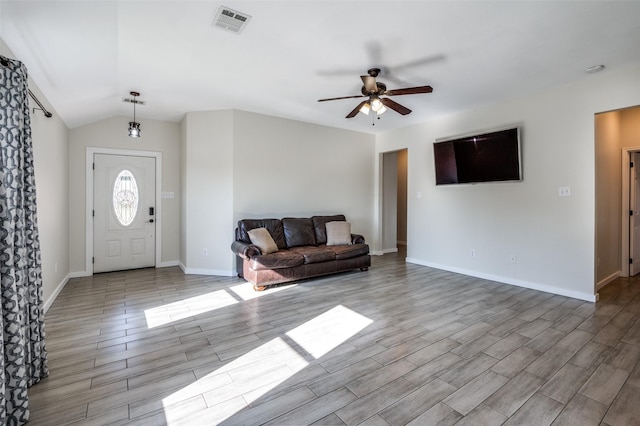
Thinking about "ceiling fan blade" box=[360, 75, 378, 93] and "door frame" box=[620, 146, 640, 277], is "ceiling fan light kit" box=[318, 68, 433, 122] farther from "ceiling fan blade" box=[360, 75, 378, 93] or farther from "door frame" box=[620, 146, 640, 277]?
"door frame" box=[620, 146, 640, 277]

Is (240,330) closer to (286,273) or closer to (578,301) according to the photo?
(286,273)

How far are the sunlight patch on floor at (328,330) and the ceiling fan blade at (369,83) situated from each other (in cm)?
246

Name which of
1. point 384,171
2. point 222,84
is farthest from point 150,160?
point 384,171

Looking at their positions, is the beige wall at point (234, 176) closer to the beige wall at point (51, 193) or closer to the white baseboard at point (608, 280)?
the beige wall at point (51, 193)

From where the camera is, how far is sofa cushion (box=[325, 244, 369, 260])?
16.3 feet

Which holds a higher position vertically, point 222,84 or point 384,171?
point 222,84

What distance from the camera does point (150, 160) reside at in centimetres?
550

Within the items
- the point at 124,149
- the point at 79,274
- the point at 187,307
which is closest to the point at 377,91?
the point at 187,307

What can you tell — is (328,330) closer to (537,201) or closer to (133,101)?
(537,201)

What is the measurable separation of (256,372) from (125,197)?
4.46 meters

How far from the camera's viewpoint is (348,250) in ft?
16.6

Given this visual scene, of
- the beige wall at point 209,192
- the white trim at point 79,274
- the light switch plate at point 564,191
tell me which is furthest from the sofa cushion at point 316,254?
the white trim at point 79,274

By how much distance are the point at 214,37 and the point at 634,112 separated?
19.3ft

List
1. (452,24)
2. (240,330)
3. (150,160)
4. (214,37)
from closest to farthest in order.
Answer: (452,24)
(214,37)
(240,330)
(150,160)
